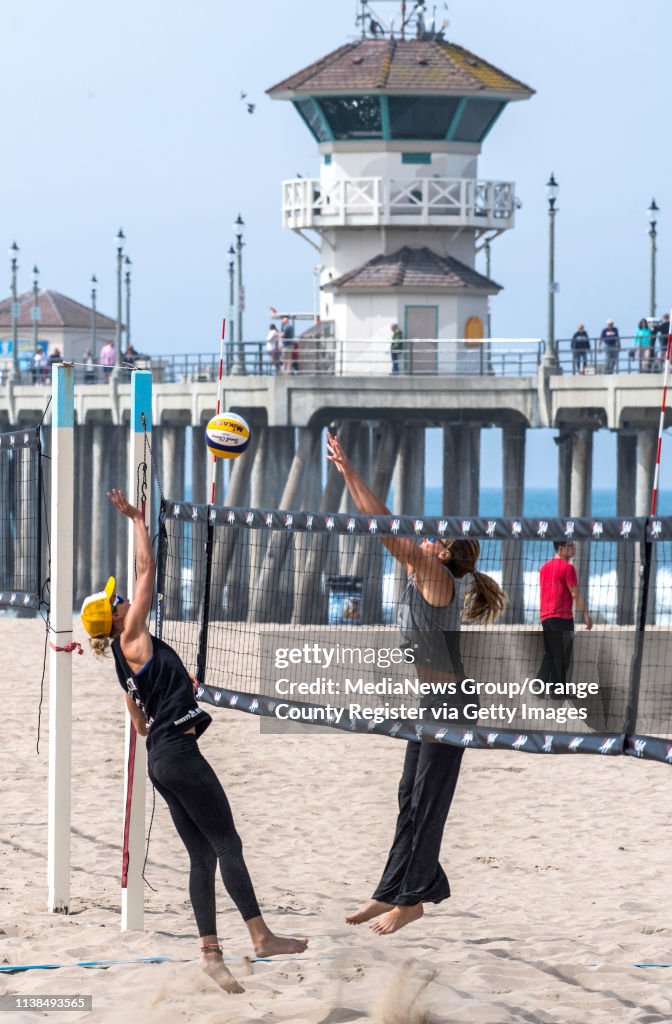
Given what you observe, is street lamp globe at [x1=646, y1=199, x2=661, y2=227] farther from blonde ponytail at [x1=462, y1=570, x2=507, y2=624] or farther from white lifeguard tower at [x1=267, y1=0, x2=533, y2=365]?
blonde ponytail at [x1=462, y1=570, x2=507, y2=624]

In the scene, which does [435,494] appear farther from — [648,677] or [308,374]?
[648,677]

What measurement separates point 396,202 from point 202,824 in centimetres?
3319

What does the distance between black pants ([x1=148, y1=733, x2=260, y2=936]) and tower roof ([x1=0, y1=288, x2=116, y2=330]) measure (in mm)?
75795

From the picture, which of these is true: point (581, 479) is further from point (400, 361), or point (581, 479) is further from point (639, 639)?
point (639, 639)

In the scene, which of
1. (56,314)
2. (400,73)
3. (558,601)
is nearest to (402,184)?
(400,73)

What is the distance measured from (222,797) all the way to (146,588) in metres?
0.92

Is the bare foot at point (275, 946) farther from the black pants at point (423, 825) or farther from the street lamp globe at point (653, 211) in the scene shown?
the street lamp globe at point (653, 211)

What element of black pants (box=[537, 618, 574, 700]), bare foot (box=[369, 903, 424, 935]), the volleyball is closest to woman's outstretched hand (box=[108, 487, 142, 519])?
bare foot (box=[369, 903, 424, 935])

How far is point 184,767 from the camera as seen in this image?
7176 mm

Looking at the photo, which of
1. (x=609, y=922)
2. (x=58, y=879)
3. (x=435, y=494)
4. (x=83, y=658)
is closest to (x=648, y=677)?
(x=83, y=658)

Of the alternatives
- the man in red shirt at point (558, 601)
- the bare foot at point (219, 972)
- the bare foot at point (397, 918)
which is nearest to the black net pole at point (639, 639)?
the bare foot at point (397, 918)

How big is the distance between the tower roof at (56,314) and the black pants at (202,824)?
75.8 meters

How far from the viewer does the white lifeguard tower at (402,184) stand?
39250 mm

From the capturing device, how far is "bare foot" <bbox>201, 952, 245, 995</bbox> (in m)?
7.18
